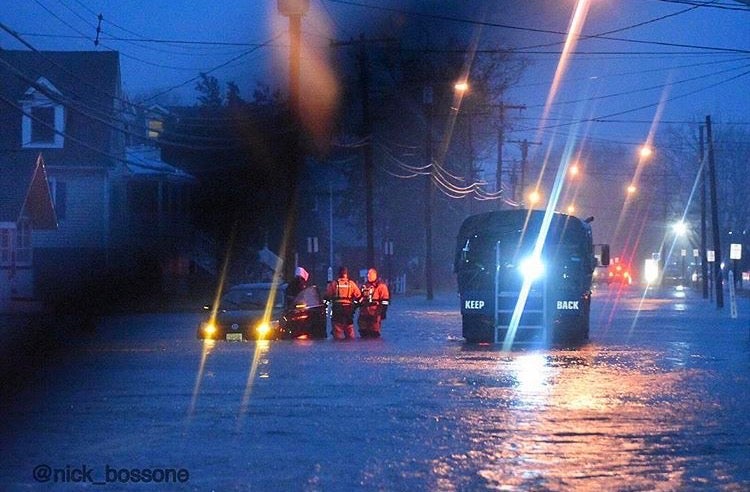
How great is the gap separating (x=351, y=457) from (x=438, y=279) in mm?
74468

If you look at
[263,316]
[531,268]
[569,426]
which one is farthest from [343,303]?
[569,426]

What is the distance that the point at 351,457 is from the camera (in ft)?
34.0

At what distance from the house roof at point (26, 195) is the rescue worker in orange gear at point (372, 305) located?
64.2ft

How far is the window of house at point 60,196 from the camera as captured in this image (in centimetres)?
4925

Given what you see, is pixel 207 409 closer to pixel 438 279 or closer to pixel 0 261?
pixel 0 261

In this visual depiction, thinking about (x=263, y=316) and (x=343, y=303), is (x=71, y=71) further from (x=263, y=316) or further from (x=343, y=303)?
(x=263, y=316)

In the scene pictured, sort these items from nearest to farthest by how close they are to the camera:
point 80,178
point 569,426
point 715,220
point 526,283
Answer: point 569,426, point 526,283, point 80,178, point 715,220

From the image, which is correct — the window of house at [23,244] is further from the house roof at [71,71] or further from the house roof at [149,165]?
the house roof at [149,165]

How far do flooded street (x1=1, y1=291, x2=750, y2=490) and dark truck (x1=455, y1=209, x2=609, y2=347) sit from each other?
3931mm

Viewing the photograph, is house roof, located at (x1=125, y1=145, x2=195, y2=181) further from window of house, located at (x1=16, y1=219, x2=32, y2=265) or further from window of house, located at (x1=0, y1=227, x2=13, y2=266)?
window of house, located at (x1=0, y1=227, x2=13, y2=266)

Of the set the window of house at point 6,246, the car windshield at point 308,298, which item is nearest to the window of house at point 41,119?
the window of house at point 6,246

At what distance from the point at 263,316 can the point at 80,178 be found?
83.1 feet

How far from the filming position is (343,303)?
27.6 metres

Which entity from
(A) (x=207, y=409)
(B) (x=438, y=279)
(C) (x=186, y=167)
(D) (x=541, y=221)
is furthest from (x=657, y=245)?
(A) (x=207, y=409)
